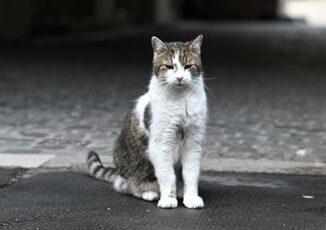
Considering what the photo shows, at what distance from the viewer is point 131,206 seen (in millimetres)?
6484

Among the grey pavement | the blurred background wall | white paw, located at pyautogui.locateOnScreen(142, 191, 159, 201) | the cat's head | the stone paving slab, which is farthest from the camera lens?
the blurred background wall

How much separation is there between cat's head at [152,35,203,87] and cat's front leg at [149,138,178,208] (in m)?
0.50

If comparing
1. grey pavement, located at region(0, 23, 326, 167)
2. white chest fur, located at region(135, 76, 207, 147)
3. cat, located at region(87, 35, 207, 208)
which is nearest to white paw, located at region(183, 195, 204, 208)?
cat, located at region(87, 35, 207, 208)

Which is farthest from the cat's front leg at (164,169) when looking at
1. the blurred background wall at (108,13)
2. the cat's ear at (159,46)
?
the blurred background wall at (108,13)

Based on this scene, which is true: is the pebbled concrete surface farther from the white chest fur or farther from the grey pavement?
the grey pavement

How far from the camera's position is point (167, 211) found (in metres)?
6.32

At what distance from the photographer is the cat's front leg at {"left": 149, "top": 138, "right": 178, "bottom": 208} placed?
6305mm

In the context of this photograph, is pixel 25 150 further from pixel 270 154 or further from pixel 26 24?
pixel 26 24

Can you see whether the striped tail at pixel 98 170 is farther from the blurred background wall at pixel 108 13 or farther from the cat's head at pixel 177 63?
the blurred background wall at pixel 108 13

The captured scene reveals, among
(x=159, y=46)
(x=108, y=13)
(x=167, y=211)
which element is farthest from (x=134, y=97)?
(x=108, y=13)

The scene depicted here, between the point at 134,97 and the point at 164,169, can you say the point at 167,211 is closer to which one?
the point at 164,169

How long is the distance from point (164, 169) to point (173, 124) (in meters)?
0.37

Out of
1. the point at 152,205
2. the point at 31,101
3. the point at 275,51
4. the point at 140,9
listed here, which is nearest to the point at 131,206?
the point at 152,205

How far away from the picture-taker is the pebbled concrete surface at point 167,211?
19.7ft
